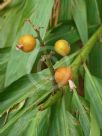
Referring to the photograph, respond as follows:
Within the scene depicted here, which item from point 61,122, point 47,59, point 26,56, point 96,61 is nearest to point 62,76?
point 47,59

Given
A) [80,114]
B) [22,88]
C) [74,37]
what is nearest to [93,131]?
[80,114]

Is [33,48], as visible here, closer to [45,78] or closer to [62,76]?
[62,76]

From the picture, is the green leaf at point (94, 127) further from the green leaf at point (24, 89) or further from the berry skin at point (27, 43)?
the berry skin at point (27, 43)

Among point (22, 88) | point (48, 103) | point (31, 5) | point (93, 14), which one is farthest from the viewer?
point (93, 14)

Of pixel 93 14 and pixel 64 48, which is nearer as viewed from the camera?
pixel 64 48

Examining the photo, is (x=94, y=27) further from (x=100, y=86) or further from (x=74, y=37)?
(x=100, y=86)

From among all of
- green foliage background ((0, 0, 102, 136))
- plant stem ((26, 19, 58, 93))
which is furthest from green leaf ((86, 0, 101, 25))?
plant stem ((26, 19, 58, 93))
